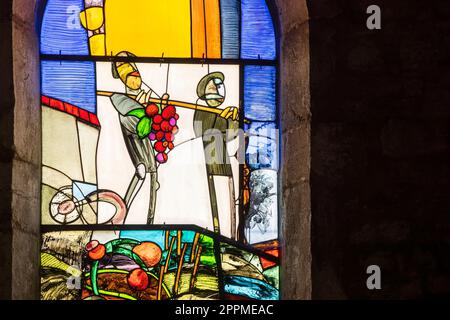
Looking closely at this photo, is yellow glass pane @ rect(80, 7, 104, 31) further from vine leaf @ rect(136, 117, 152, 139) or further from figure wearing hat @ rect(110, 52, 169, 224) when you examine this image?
vine leaf @ rect(136, 117, 152, 139)

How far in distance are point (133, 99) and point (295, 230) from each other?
94 cm

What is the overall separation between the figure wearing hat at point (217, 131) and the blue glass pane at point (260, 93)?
0.08m

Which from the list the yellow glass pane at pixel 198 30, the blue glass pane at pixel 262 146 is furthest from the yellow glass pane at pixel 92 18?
the blue glass pane at pixel 262 146

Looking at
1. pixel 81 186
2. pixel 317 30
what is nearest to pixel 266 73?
pixel 317 30

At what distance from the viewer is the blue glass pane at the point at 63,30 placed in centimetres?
403

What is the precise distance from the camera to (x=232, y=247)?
3.92 meters

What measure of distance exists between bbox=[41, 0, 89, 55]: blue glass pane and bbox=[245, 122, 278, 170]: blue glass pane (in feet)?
2.74

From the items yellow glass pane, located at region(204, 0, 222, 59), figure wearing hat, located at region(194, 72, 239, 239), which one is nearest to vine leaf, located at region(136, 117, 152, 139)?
figure wearing hat, located at region(194, 72, 239, 239)

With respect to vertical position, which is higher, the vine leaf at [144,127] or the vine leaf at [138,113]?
the vine leaf at [138,113]

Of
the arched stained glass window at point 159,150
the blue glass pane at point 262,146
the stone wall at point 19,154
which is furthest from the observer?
the blue glass pane at point 262,146

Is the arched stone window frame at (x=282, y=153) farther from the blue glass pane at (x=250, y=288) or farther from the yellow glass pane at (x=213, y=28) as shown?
the yellow glass pane at (x=213, y=28)

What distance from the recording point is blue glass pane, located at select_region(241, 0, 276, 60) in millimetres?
4082

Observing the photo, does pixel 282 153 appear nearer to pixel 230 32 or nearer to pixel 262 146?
pixel 262 146

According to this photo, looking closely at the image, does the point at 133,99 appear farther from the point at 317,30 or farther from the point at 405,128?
the point at 405,128
